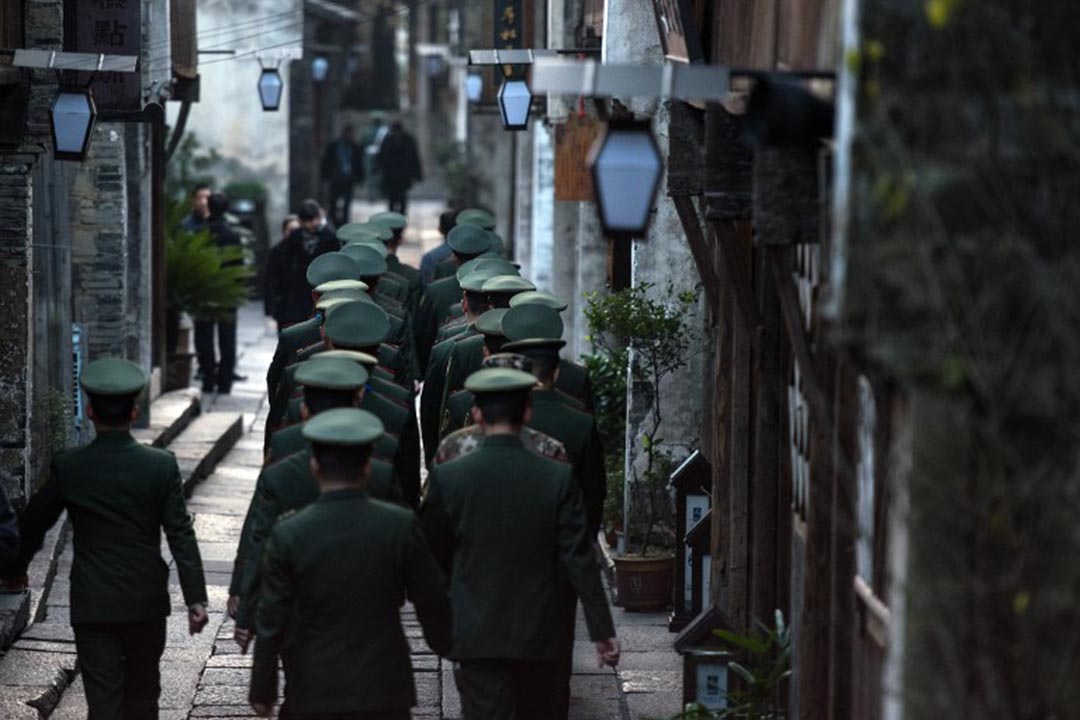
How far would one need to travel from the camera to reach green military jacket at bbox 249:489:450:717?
729 cm

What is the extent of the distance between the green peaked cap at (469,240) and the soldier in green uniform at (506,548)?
7.56 m

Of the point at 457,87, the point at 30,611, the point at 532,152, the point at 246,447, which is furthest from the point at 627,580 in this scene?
the point at 457,87

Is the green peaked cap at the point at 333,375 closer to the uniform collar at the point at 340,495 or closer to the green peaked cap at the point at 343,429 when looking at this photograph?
the green peaked cap at the point at 343,429

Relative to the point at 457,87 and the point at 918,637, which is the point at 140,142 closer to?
the point at 918,637

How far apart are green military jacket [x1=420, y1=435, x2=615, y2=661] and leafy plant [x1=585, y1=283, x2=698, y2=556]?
4.26 meters

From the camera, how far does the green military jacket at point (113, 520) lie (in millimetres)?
8258

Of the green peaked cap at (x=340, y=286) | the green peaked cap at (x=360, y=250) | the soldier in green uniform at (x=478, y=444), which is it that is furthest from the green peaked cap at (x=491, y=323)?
the green peaked cap at (x=360, y=250)

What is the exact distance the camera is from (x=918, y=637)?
5090mm

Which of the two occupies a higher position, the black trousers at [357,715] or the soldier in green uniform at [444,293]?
the soldier in green uniform at [444,293]

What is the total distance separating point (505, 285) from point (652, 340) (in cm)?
92

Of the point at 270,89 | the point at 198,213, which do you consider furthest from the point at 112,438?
the point at 270,89

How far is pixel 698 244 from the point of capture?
10328 millimetres

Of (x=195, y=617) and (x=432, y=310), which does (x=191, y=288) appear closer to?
(x=432, y=310)

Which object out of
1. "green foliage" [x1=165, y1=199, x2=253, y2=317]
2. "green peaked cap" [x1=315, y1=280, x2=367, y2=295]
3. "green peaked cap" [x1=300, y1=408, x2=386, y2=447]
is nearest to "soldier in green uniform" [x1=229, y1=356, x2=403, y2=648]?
"green peaked cap" [x1=300, y1=408, x2=386, y2=447]
